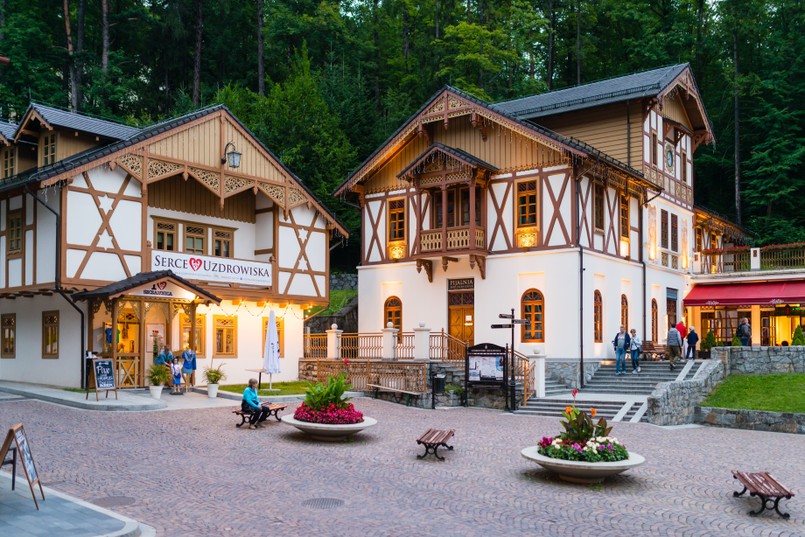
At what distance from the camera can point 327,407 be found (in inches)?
659

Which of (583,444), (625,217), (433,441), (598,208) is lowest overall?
(433,441)

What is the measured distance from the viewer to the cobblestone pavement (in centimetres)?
1054

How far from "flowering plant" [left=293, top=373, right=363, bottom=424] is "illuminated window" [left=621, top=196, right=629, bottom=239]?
18313 millimetres

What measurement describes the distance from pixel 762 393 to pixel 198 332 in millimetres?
18475

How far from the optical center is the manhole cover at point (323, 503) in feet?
36.7

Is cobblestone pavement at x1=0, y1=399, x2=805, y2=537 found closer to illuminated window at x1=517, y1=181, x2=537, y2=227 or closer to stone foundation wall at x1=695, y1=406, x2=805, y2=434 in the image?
stone foundation wall at x1=695, y1=406, x2=805, y2=434

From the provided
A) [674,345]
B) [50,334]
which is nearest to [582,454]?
[674,345]

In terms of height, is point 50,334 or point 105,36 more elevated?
point 105,36

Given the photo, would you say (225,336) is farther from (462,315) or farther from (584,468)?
(584,468)

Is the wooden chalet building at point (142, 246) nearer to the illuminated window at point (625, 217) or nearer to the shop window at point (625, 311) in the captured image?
the shop window at point (625, 311)

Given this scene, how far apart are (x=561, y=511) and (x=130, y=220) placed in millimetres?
18110

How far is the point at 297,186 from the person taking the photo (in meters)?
30.2

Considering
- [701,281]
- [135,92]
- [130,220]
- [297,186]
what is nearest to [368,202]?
[297,186]

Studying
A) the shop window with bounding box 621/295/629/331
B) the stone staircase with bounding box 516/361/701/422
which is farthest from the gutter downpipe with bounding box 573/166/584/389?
the shop window with bounding box 621/295/629/331
